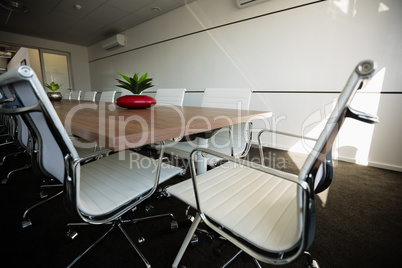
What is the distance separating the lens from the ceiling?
13.3 feet

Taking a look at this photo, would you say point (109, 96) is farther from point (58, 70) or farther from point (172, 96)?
point (58, 70)

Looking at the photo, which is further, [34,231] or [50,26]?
[50,26]

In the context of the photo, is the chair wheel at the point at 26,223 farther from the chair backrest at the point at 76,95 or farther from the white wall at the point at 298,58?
the chair backrest at the point at 76,95

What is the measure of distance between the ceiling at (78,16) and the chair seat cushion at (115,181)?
4233 mm

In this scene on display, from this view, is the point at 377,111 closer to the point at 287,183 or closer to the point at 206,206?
the point at 287,183

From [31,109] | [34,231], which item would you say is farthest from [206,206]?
[34,231]

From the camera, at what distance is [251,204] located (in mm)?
829

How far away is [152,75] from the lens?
532cm

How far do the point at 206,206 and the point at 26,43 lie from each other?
29.0ft

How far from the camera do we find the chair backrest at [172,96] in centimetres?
→ 240

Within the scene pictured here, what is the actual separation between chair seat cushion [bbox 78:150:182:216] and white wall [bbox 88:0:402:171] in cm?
207

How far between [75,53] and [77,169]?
8822 mm

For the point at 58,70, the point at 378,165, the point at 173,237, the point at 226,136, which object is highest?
the point at 58,70

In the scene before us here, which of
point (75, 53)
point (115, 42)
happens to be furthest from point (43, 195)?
point (75, 53)
